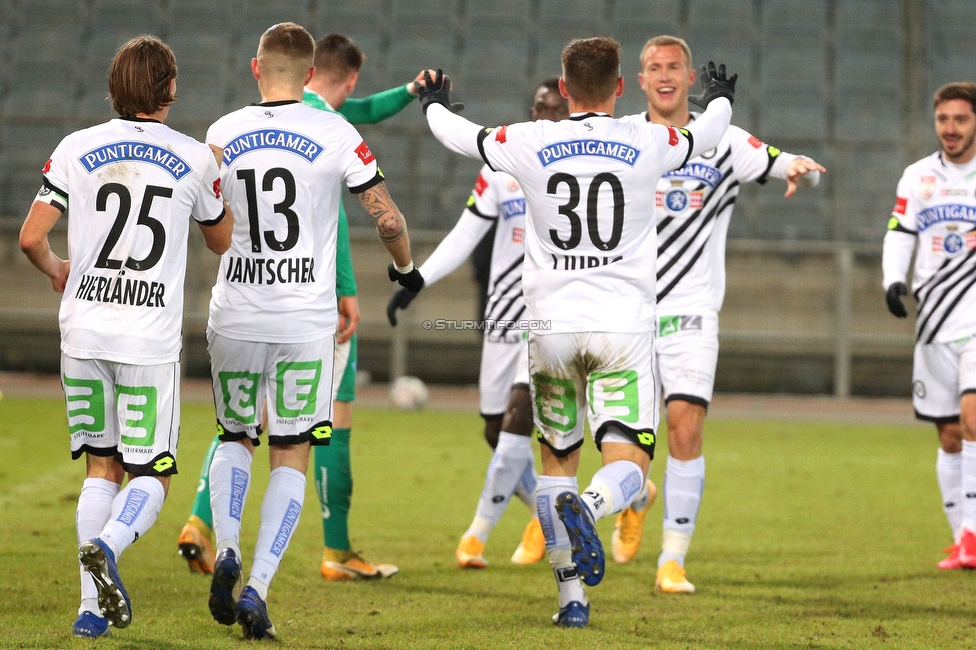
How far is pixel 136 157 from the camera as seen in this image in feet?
12.9

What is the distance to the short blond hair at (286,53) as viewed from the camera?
170 inches

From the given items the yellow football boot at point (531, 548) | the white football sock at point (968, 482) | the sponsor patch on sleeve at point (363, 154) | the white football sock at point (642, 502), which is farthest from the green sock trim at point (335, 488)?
the white football sock at point (968, 482)

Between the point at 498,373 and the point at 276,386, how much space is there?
209 centimetres

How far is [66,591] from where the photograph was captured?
4859 mm

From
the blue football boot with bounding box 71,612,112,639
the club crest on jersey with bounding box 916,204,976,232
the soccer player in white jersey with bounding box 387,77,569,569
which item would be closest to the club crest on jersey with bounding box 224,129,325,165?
the soccer player in white jersey with bounding box 387,77,569,569

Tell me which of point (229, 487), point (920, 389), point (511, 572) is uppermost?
point (920, 389)

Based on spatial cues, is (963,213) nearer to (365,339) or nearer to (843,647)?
(843,647)

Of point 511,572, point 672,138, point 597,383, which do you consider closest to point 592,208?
point 672,138

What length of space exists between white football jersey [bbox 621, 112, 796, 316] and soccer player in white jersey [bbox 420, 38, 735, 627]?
3.57 ft

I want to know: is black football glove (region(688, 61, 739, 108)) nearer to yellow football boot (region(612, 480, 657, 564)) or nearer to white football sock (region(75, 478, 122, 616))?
yellow football boot (region(612, 480, 657, 564))

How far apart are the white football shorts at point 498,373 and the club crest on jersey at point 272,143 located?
2.15 metres

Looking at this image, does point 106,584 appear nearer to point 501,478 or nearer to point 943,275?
point 501,478

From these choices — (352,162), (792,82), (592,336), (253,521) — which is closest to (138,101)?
(352,162)

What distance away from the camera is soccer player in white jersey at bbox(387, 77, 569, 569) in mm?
5922
